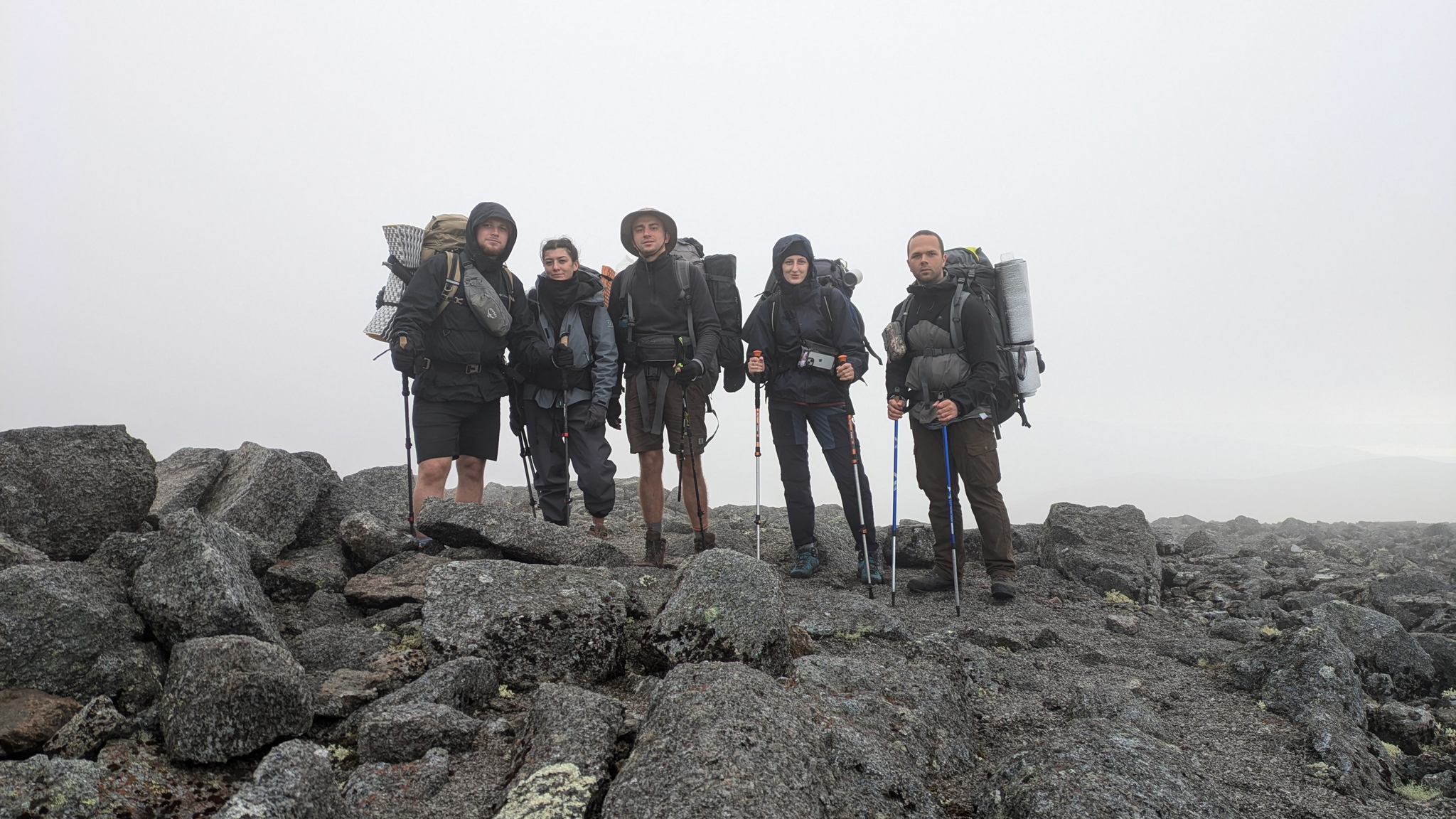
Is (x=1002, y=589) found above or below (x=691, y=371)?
below

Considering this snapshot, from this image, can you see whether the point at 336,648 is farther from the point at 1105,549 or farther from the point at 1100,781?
the point at 1105,549

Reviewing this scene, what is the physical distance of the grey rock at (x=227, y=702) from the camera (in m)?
4.59

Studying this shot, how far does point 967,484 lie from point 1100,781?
6.06 m

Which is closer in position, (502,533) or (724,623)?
(724,623)

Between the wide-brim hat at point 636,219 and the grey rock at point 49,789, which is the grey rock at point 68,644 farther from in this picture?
the wide-brim hat at point 636,219

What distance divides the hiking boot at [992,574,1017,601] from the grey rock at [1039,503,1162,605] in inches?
71.9

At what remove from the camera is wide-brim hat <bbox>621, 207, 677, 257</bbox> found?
1010 cm

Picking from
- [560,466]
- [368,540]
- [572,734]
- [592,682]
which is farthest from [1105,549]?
[368,540]

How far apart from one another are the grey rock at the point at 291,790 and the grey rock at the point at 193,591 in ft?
7.03

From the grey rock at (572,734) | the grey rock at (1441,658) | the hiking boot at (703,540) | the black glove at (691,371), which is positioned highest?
the black glove at (691,371)

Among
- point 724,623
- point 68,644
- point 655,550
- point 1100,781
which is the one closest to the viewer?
point 1100,781

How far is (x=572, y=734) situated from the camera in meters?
4.25

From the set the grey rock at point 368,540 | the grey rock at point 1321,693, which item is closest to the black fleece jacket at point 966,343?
the grey rock at point 1321,693

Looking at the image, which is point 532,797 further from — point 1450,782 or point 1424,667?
point 1424,667
